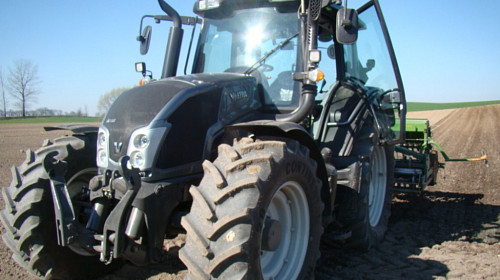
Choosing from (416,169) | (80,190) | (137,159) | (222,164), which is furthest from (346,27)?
(416,169)

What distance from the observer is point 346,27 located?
369 centimetres

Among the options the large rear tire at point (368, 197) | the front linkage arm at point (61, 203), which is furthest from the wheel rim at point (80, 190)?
the large rear tire at point (368, 197)

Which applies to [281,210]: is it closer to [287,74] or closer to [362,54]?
[287,74]

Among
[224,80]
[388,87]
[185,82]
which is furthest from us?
[388,87]

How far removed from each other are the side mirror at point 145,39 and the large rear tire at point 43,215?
4.22 feet

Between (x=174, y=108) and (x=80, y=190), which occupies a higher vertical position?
(x=174, y=108)

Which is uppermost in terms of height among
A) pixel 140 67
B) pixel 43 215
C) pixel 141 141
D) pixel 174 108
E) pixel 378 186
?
pixel 140 67

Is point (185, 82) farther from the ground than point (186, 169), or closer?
farther from the ground

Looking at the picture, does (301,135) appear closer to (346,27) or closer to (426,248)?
(346,27)

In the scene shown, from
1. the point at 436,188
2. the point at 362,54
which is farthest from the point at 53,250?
the point at 436,188

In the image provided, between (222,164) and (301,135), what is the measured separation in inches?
35.3

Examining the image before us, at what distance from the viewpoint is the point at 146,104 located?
3.27m

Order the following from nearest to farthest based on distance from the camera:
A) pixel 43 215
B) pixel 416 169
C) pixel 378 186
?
pixel 43 215 → pixel 378 186 → pixel 416 169

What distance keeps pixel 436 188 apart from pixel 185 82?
6.48 m
